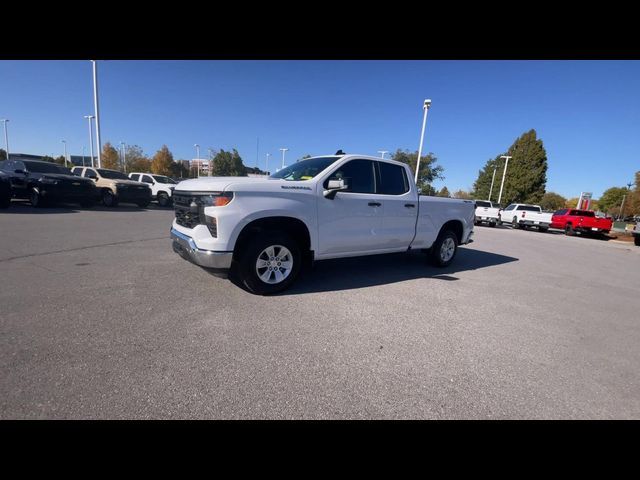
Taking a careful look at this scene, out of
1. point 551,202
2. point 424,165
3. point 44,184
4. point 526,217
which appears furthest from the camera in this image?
Result: point 551,202

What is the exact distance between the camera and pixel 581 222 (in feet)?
63.2

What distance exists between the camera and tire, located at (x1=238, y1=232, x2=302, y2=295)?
3.72 meters

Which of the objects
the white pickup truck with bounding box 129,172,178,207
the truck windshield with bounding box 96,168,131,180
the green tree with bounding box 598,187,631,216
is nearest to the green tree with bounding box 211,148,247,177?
the white pickup truck with bounding box 129,172,178,207

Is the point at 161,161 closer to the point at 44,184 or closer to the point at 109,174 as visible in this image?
the point at 109,174

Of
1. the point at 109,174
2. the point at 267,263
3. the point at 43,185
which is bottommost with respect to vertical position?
the point at 267,263

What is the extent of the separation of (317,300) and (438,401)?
202 centimetres

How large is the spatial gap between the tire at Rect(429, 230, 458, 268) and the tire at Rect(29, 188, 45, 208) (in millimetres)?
14417

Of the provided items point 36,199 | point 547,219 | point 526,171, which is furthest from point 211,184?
point 526,171

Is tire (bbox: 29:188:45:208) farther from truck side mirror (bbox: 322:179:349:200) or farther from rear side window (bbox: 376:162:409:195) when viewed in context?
rear side window (bbox: 376:162:409:195)

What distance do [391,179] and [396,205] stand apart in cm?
49

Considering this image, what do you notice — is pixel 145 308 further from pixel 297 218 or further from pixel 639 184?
pixel 639 184
